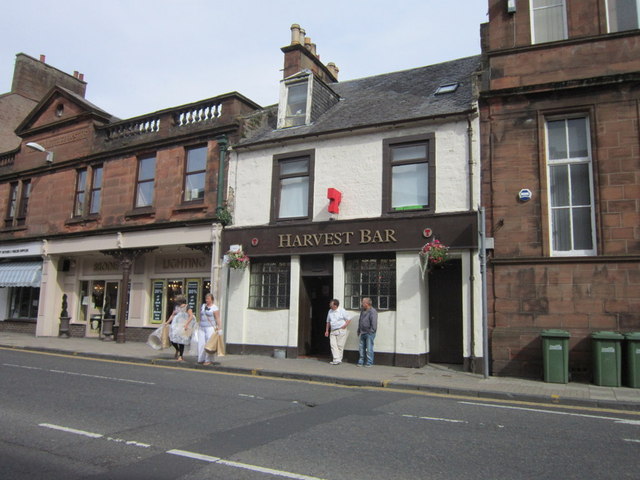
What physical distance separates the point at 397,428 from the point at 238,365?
683cm

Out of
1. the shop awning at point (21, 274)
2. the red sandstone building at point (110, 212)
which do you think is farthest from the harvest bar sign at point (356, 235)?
the shop awning at point (21, 274)

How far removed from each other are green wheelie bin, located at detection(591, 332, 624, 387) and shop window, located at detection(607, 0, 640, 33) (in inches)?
278

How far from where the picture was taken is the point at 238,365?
1248cm

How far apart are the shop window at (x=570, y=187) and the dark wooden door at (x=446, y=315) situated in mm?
2645

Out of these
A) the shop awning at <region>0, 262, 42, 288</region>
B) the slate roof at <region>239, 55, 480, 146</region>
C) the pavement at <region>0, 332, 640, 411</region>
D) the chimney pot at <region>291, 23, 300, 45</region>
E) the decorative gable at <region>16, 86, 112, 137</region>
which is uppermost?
the chimney pot at <region>291, 23, 300, 45</region>

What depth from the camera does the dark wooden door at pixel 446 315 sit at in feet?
43.4

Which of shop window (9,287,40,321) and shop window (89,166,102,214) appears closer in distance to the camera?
shop window (89,166,102,214)

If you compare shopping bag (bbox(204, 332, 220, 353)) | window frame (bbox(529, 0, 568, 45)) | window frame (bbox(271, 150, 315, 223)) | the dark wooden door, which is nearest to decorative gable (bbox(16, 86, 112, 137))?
window frame (bbox(271, 150, 315, 223))

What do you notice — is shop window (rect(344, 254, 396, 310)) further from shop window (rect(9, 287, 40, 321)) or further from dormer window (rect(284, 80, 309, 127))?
shop window (rect(9, 287, 40, 321))

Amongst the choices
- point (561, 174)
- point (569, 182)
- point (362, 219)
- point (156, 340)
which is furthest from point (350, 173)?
point (156, 340)

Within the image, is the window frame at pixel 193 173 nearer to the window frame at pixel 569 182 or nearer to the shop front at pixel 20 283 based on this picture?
the shop front at pixel 20 283

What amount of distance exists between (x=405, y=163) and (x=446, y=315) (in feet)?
13.7

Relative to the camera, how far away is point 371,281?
13.8 m

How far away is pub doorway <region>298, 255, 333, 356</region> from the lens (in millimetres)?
14516
